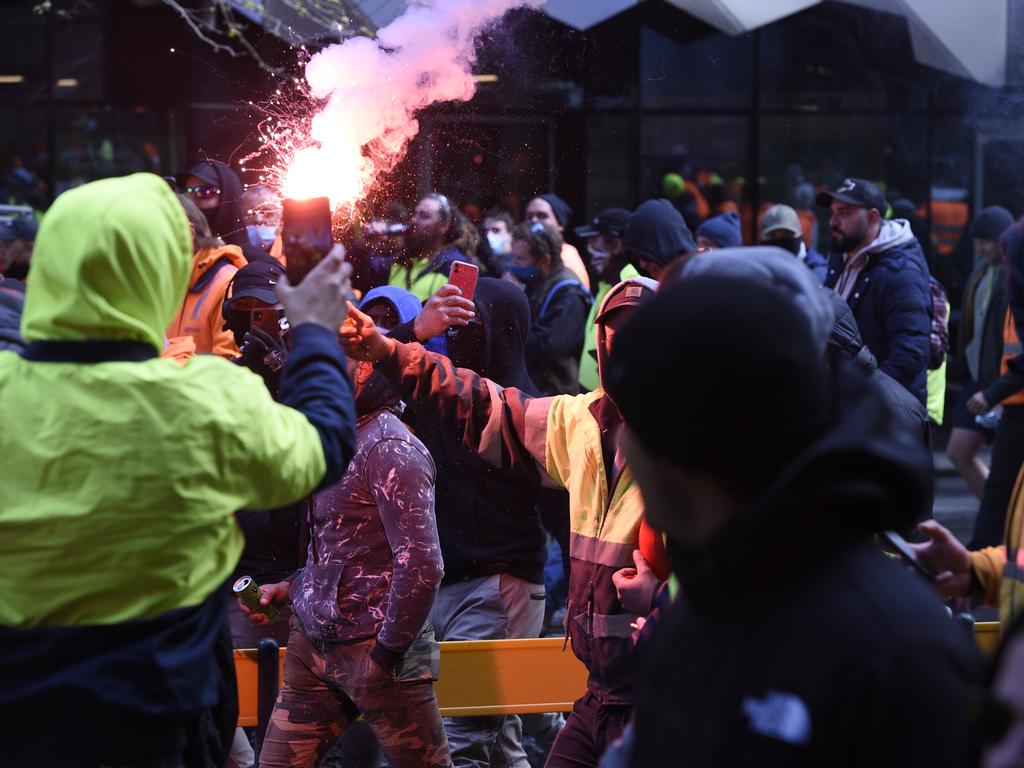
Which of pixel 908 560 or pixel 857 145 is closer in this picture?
pixel 908 560

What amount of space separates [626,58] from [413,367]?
26.7 ft

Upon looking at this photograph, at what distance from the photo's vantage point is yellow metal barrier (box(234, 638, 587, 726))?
4.96 metres

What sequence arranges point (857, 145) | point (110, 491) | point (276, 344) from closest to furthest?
point (110, 491) → point (276, 344) → point (857, 145)

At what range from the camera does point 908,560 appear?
7.61ft

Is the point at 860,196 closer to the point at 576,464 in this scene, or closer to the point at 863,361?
the point at 863,361

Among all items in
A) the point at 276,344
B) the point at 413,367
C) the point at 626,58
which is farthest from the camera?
the point at 626,58

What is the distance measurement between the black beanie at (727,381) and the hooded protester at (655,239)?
4.98m

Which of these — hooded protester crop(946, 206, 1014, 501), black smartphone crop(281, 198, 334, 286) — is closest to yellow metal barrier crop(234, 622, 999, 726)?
black smartphone crop(281, 198, 334, 286)

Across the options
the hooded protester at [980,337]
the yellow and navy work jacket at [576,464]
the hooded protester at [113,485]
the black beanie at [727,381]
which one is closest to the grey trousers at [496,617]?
the yellow and navy work jacket at [576,464]

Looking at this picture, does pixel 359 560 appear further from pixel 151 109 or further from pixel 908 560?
pixel 151 109

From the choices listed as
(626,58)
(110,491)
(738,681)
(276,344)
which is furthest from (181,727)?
(626,58)

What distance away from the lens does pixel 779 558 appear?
173 centimetres

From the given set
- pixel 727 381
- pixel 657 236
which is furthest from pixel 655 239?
pixel 727 381

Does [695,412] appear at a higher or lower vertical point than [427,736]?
higher
